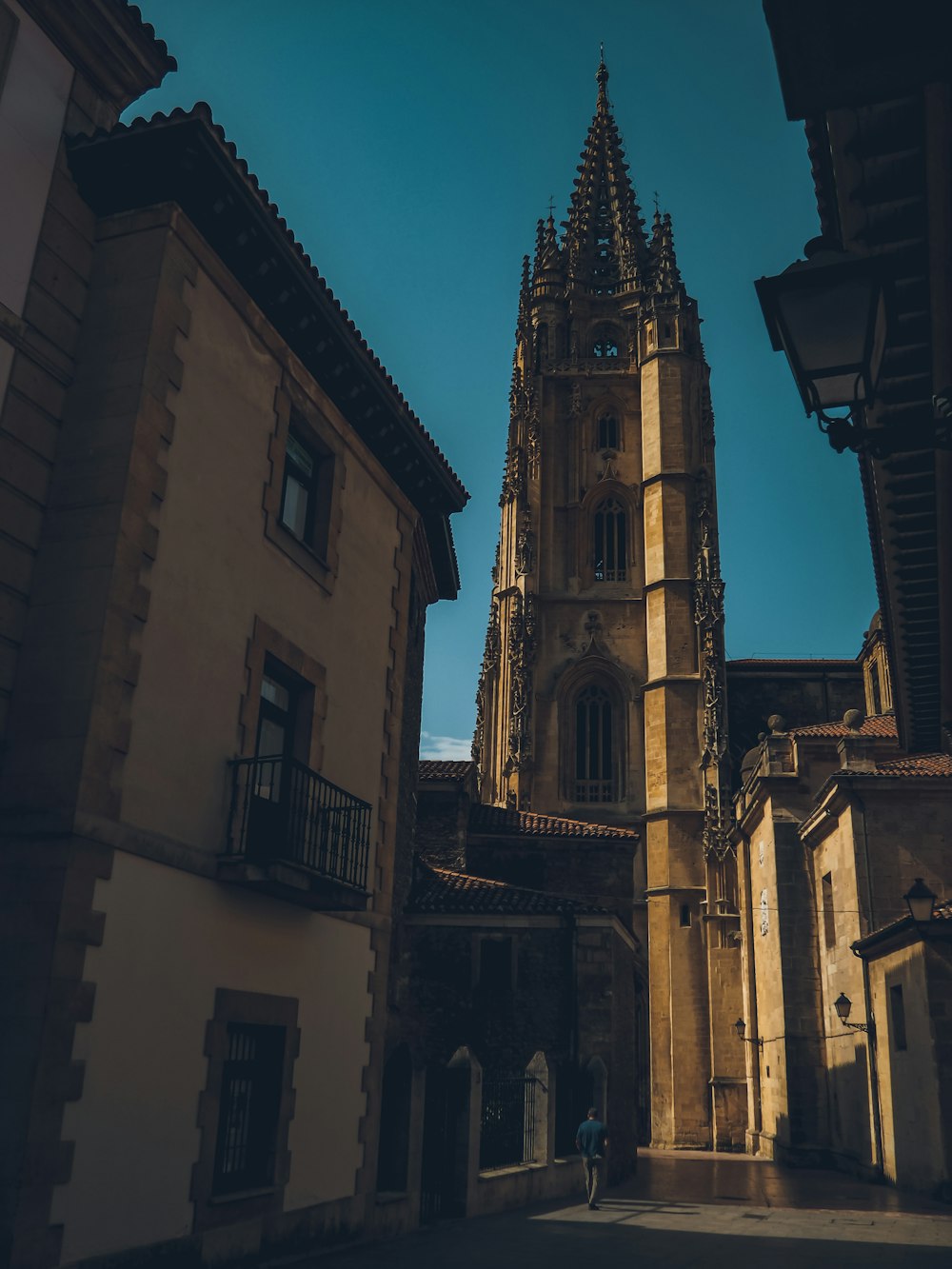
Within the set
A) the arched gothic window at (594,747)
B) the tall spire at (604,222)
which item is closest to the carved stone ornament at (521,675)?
the arched gothic window at (594,747)

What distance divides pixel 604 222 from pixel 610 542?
2227 centimetres

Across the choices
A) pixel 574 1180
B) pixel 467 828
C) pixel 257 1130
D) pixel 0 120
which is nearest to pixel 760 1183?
pixel 574 1180

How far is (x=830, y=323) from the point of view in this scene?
3.93 m

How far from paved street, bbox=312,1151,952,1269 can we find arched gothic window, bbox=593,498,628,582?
29444 millimetres

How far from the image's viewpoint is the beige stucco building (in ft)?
26.8

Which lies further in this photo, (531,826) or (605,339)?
(605,339)

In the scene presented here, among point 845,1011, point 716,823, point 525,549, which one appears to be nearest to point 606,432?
point 525,549

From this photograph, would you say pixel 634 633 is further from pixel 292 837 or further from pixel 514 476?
pixel 292 837

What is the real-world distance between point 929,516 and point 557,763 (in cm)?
3798

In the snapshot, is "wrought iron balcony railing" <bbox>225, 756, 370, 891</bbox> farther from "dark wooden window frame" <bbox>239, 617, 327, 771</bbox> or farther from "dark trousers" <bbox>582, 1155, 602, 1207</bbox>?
"dark trousers" <bbox>582, 1155, 602, 1207</bbox>

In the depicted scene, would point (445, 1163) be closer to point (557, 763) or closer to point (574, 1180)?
point (574, 1180)

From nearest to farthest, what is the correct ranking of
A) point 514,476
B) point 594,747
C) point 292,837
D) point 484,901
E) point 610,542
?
point 292,837
point 484,901
point 594,747
point 610,542
point 514,476

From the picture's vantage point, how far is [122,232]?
33.4 feet

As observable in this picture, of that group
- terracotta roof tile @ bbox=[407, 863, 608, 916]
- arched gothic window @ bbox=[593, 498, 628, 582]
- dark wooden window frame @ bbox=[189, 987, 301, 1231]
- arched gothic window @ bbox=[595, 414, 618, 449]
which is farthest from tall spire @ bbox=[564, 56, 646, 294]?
dark wooden window frame @ bbox=[189, 987, 301, 1231]
